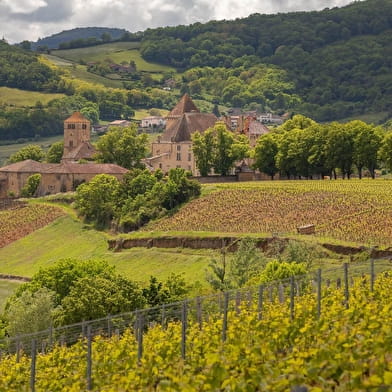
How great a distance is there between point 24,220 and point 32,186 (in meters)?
19.1

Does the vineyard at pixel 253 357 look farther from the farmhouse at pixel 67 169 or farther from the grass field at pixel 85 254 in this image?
the farmhouse at pixel 67 169

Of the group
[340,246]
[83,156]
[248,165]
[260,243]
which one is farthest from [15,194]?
[340,246]

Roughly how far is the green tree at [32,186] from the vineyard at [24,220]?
1025 cm

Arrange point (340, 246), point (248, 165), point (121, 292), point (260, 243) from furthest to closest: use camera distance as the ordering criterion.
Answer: point (248, 165) → point (260, 243) → point (340, 246) → point (121, 292)

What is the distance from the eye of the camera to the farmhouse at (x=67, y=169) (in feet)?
405

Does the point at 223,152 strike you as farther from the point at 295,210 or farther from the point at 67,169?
the point at 295,210

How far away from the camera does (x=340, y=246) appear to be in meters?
63.4

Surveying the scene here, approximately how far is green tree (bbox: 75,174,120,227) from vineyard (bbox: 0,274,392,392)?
7035 cm

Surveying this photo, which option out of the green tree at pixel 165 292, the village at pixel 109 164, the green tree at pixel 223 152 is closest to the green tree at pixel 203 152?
the green tree at pixel 223 152

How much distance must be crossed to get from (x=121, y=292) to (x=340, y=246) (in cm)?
1739

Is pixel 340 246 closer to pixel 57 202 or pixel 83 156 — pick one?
pixel 57 202

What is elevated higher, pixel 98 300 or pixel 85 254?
pixel 98 300

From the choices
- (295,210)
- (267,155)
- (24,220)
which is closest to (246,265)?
(295,210)

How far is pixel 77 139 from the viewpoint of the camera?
507ft
